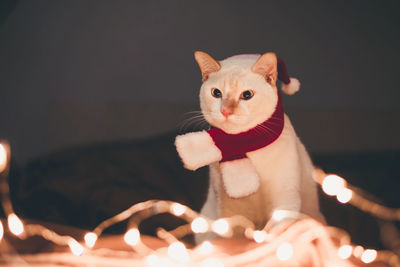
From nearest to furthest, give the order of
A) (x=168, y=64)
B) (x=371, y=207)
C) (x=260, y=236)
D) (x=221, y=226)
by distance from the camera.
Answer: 1. (x=260, y=236)
2. (x=221, y=226)
3. (x=371, y=207)
4. (x=168, y=64)

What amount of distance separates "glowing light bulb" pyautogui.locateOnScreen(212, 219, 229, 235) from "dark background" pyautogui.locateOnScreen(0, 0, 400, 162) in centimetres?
80

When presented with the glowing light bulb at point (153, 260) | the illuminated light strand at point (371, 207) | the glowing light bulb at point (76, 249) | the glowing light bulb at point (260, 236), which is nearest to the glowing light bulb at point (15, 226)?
the glowing light bulb at point (76, 249)

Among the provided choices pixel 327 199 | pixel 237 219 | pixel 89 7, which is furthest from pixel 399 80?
pixel 89 7

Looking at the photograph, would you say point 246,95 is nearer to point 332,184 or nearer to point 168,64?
point 332,184

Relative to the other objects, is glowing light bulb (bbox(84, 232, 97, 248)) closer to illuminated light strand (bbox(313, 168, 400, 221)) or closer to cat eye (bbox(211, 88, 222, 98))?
cat eye (bbox(211, 88, 222, 98))

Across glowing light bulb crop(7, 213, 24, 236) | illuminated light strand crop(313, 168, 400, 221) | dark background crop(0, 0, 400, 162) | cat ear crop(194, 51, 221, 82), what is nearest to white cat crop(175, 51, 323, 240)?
cat ear crop(194, 51, 221, 82)

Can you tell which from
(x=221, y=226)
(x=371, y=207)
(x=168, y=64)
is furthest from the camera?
(x=168, y=64)

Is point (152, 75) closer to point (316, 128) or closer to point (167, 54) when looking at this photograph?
point (167, 54)

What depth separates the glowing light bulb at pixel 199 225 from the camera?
94cm

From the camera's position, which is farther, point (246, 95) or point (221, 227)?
point (221, 227)

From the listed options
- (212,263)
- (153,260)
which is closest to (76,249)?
(153,260)

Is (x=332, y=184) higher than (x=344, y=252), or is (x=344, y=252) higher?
(x=332, y=184)

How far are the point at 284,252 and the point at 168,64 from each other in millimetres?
1142

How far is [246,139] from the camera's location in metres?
0.83
